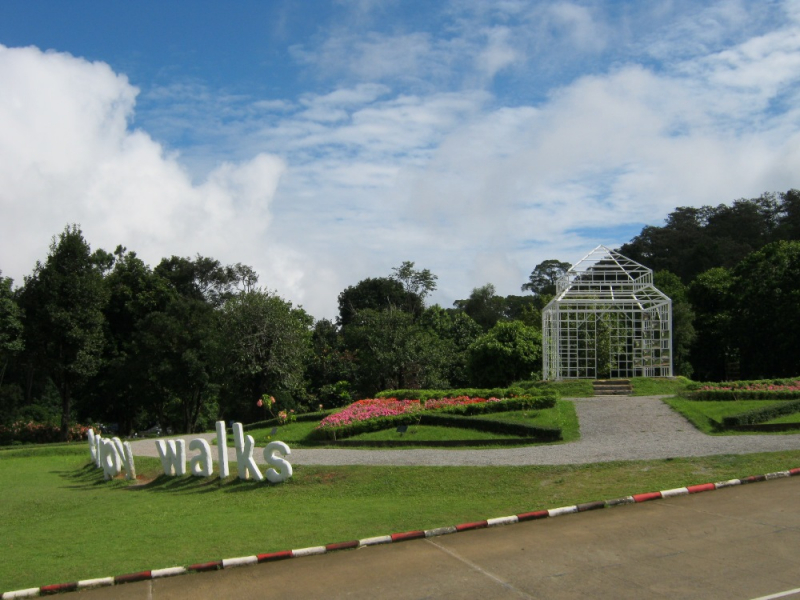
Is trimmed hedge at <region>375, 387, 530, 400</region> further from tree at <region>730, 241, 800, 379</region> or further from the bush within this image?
tree at <region>730, 241, 800, 379</region>

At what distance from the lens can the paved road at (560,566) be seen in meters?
6.73

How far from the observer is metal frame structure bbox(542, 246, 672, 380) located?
29016 millimetres

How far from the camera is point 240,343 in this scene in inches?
1223

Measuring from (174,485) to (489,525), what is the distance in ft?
28.5

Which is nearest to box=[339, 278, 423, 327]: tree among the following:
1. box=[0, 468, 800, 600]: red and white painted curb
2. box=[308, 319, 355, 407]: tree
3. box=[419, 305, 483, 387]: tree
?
box=[419, 305, 483, 387]: tree

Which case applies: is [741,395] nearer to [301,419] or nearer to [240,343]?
[301,419]

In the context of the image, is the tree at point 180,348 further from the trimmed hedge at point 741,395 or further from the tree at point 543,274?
the tree at point 543,274

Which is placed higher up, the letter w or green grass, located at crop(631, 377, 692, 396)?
green grass, located at crop(631, 377, 692, 396)

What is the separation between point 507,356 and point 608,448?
19.5 meters

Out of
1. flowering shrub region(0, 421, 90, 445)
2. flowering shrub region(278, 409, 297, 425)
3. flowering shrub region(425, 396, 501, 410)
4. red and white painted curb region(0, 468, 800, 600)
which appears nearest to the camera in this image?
red and white painted curb region(0, 468, 800, 600)

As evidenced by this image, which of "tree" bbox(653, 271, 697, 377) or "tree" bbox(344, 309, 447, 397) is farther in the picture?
"tree" bbox(653, 271, 697, 377)

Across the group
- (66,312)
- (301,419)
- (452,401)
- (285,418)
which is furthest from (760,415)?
(66,312)

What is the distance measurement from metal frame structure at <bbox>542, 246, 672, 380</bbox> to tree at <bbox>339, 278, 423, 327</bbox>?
84.2 ft

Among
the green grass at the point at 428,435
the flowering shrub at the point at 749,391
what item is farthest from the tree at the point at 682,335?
the green grass at the point at 428,435
